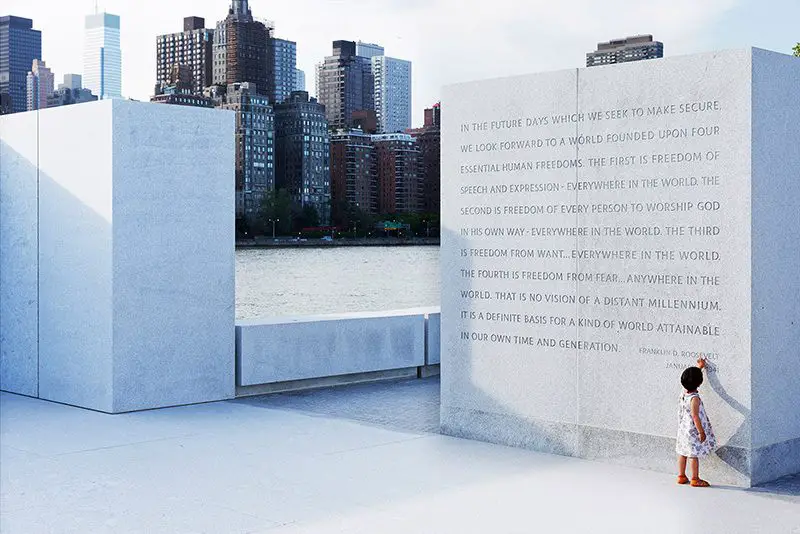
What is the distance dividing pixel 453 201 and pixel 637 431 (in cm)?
293

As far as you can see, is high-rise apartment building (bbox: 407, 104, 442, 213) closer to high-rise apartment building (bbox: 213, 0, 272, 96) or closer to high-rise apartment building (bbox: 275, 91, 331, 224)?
high-rise apartment building (bbox: 275, 91, 331, 224)

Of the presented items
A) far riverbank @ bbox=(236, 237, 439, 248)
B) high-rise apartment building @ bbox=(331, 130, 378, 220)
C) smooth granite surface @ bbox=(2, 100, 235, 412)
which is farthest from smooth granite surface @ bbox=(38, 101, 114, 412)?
high-rise apartment building @ bbox=(331, 130, 378, 220)

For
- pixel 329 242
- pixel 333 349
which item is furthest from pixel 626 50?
pixel 329 242

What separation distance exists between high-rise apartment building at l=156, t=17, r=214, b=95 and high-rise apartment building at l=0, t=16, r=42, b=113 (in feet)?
51.8

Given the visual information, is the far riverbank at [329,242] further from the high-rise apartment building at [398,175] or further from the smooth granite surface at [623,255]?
the smooth granite surface at [623,255]

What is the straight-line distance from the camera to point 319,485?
8.24 meters

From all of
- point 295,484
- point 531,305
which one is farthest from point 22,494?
point 531,305

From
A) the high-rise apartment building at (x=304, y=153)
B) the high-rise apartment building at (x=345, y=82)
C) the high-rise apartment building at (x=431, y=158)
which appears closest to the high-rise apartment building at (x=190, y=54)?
the high-rise apartment building at (x=345, y=82)

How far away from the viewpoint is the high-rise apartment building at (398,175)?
73.0m

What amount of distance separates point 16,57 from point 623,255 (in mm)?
136820

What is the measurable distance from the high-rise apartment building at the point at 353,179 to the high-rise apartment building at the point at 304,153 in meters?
0.79

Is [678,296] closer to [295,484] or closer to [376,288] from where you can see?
[295,484]

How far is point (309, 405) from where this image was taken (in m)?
12.4

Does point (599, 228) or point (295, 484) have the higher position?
point (599, 228)
